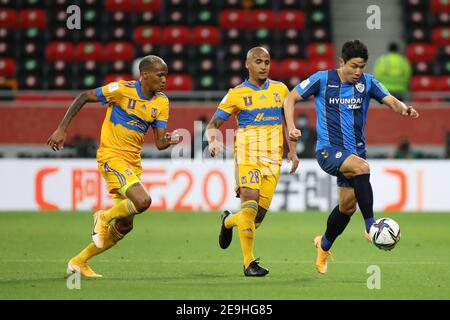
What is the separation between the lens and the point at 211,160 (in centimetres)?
1836

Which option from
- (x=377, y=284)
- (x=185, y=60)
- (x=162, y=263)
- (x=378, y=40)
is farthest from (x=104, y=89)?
(x=378, y=40)

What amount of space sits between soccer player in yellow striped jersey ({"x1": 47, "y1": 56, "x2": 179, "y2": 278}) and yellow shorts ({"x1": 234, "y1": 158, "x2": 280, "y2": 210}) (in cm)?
74

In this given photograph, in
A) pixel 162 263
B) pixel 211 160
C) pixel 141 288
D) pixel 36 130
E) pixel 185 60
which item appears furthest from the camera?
pixel 185 60

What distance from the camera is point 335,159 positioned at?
980cm

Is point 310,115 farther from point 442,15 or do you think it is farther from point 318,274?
point 318,274

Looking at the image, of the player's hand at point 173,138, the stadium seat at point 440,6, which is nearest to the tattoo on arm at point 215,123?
the player's hand at point 173,138

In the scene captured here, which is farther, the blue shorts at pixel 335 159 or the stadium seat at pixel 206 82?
the stadium seat at pixel 206 82

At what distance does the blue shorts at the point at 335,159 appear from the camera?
9.78 m

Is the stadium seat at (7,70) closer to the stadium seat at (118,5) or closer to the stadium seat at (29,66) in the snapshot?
the stadium seat at (29,66)

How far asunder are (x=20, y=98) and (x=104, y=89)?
38.8ft

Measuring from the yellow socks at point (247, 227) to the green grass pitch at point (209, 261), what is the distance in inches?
9.0

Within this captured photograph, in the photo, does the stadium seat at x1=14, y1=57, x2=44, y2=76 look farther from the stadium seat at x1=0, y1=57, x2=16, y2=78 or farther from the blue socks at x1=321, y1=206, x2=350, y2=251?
the blue socks at x1=321, y1=206, x2=350, y2=251

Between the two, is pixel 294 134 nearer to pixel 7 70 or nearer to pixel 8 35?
pixel 7 70

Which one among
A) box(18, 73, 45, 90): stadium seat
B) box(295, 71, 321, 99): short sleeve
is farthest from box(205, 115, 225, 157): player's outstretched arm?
box(18, 73, 45, 90): stadium seat
